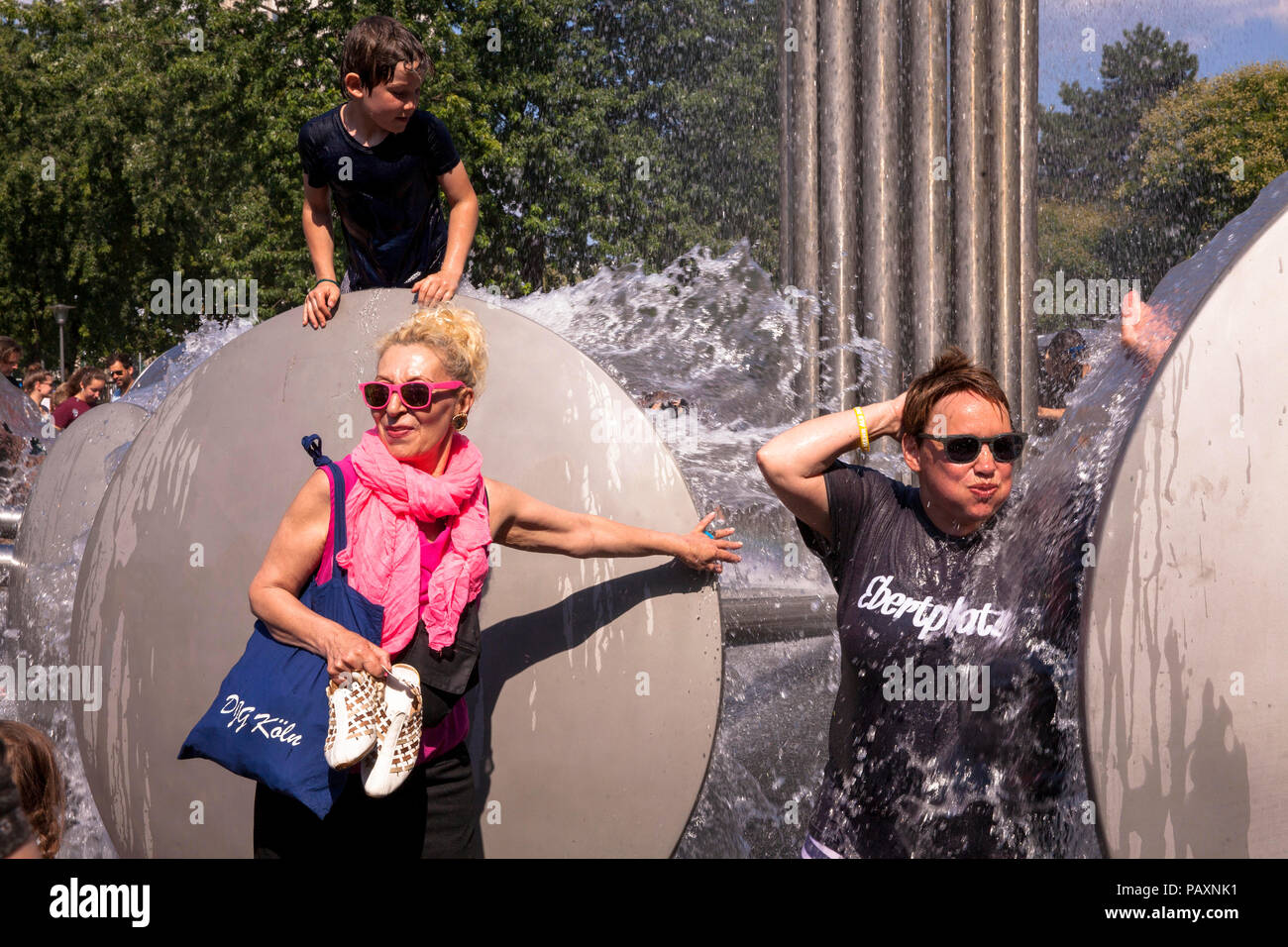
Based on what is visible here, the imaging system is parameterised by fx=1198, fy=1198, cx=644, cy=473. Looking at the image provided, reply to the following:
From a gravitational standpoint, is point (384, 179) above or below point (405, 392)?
above

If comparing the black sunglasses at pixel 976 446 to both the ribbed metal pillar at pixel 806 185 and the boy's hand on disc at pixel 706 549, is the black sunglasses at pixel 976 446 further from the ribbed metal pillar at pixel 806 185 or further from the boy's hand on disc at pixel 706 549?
the ribbed metal pillar at pixel 806 185

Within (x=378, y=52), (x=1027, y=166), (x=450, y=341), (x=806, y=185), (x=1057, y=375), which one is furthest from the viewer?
(x=1057, y=375)

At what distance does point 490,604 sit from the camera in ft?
10.6

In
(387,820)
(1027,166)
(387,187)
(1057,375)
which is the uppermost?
(1027,166)

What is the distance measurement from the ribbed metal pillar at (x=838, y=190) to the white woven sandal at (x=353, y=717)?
14.6 feet

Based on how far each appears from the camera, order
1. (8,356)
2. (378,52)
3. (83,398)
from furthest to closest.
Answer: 1. (83,398)
2. (8,356)
3. (378,52)

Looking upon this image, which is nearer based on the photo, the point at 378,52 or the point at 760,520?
the point at 378,52

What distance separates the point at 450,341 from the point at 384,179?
136cm

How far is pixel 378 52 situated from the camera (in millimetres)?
3445

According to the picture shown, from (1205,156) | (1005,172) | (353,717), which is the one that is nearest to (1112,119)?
(1205,156)

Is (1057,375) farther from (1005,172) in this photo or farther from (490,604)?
(490,604)

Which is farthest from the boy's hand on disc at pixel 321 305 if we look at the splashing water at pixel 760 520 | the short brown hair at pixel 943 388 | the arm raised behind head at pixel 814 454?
the short brown hair at pixel 943 388

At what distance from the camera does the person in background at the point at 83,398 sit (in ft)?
32.3
